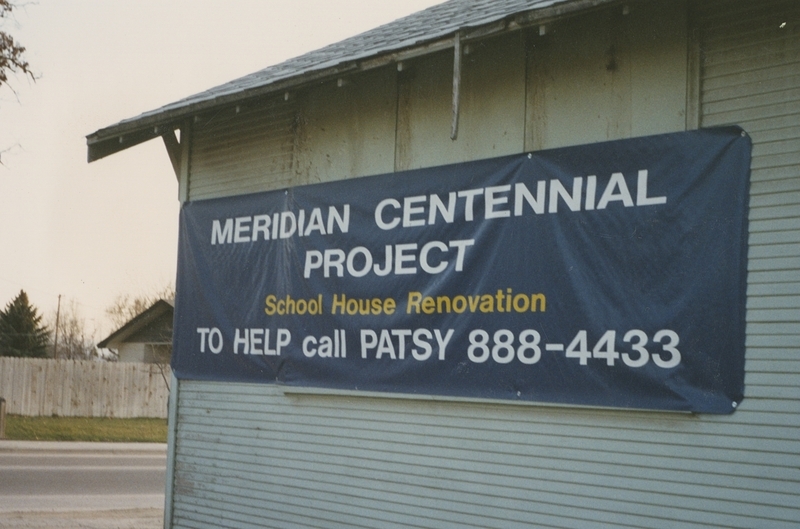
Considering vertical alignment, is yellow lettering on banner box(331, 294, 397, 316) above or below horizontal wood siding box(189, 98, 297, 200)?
below

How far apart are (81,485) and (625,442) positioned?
11.8 metres

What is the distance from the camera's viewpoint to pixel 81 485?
15086 millimetres

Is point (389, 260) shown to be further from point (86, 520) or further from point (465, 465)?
point (86, 520)

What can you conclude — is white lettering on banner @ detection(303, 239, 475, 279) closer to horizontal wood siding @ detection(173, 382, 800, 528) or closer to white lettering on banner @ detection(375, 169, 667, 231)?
white lettering on banner @ detection(375, 169, 667, 231)

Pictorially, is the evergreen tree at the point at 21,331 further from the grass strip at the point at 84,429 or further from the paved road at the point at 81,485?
the paved road at the point at 81,485

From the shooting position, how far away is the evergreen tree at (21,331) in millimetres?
48812

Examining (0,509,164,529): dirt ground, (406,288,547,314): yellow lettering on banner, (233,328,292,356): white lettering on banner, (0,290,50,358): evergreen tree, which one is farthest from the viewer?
(0,290,50,358): evergreen tree

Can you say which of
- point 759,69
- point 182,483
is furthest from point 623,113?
point 182,483

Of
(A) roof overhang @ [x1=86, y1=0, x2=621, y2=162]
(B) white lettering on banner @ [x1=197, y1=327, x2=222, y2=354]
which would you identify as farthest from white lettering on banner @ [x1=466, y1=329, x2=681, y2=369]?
(B) white lettering on banner @ [x1=197, y1=327, x2=222, y2=354]

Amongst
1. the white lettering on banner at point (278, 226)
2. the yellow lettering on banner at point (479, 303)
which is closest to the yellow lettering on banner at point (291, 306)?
the white lettering on banner at point (278, 226)

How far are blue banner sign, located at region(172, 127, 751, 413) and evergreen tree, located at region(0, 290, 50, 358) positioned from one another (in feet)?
144

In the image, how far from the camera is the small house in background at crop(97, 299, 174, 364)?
3600cm

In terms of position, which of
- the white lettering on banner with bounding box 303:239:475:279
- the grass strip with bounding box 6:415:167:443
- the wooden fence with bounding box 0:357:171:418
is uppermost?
the white lettering on banner with bounding box 303:239:475:279

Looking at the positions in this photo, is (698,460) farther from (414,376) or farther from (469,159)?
(469,159)
